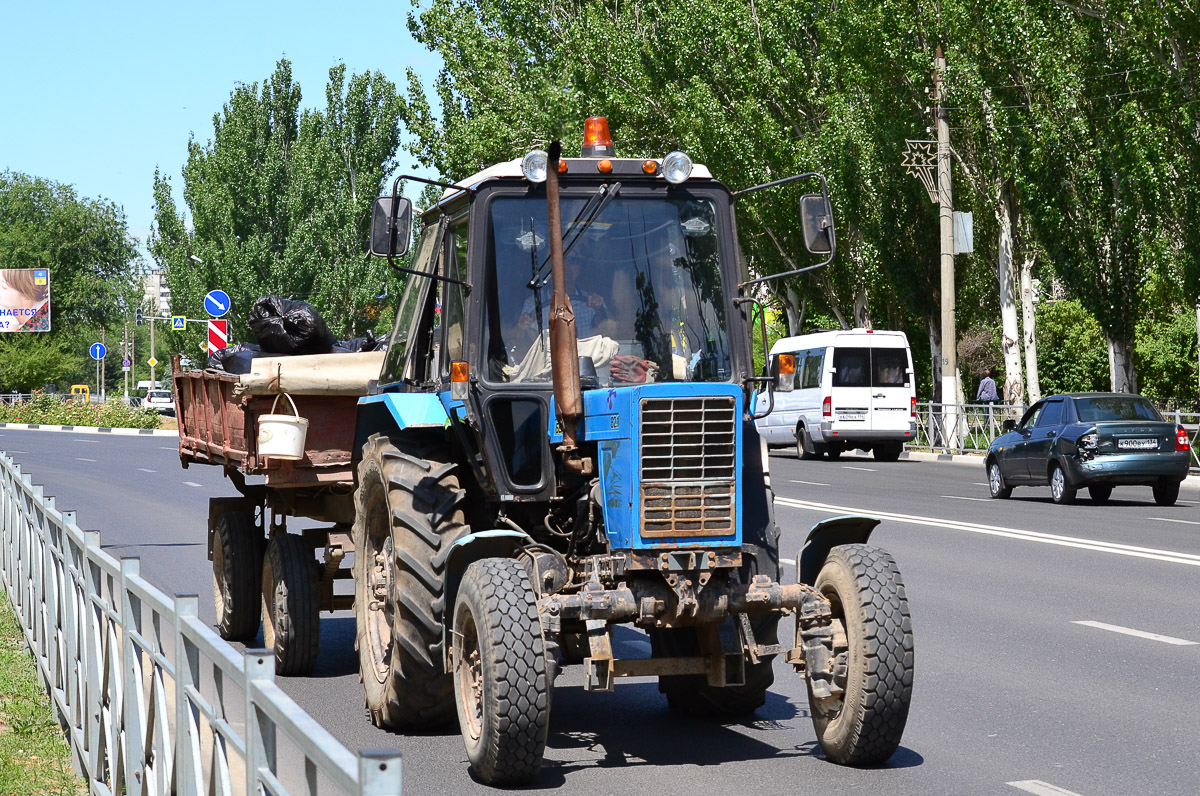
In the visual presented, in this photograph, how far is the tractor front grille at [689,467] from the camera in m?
6.49

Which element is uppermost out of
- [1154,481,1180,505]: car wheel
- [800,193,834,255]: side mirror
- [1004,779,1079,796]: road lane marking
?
[800,193,834,255]: side mirror

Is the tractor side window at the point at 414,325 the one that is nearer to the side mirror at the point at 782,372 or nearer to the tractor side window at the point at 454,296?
the tractor side window at the point at 454,296

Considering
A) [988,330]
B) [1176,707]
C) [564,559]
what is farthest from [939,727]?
[988,330]

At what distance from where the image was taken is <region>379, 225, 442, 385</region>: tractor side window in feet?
26.9

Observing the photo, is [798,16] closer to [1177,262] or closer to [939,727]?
[1177,262]

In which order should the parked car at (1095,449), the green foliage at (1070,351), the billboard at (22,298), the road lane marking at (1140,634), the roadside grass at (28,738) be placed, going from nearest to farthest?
the roadside grass at (28,738), the road lane marking at (1140,634), the parked car at (1095,449), the green foliage at (1070,351), the billboard at (22,298)

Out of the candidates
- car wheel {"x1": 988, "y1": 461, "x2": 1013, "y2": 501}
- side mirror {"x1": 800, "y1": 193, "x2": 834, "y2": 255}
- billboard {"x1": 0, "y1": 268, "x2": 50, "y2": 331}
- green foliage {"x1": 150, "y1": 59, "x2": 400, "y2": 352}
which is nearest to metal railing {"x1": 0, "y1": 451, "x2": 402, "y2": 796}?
side mirror {"x1": 800, "y1": 193, "x2": 834, "y2": 255}

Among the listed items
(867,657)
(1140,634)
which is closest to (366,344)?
(1140,634)

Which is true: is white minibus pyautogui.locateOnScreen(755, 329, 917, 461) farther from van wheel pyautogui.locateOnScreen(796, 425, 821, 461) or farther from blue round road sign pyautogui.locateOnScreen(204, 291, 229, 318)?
blue round road sign pyautogui.locateOnScreen(204, 291, 229, 318)

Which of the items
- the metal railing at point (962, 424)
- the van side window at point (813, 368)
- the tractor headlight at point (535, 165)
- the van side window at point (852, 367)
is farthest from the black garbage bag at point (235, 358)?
the metal railing at point (962, 424)

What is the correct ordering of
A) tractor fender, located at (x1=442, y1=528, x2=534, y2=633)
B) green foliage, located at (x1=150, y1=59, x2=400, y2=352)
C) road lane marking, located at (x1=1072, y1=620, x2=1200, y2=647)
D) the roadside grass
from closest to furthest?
the roadside grass, tractor fender, located at (x1=442, y1=528, x2=534, y2=633), road lane marking, located at (x1=1072, y1=620, x2=1200, y2=647), green foliage, located at (x1=150, y1=59, x2=400, y2=352)

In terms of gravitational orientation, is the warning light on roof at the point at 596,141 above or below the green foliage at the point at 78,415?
above

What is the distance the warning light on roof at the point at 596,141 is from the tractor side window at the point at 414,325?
0.85m

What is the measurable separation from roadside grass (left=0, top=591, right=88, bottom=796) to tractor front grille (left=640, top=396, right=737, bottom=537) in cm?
258
